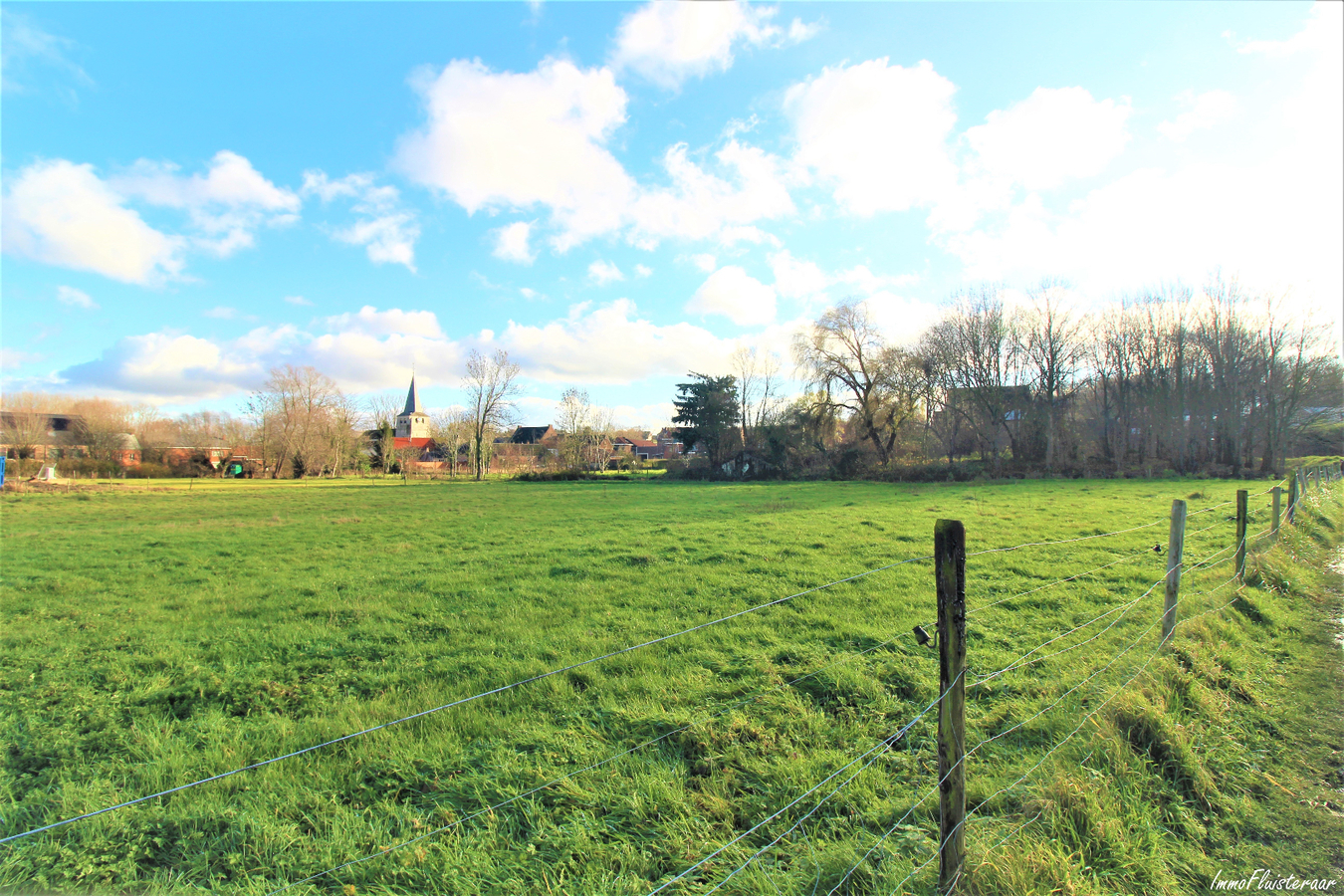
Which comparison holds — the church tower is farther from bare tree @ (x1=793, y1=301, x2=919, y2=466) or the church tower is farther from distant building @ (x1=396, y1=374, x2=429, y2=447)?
bare tree @ (x1=793, y1=301, x2=919, y2=466)

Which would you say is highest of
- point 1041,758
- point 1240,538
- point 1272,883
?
point 1240,538

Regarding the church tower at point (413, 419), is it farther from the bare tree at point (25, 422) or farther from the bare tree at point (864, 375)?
the bare tree at point (864, 375)

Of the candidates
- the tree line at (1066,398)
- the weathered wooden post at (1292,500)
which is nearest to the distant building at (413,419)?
the tree line at (1066,398)

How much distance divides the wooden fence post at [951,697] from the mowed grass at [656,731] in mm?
191

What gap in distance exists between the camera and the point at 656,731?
431cm

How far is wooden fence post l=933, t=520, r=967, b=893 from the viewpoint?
100 inches

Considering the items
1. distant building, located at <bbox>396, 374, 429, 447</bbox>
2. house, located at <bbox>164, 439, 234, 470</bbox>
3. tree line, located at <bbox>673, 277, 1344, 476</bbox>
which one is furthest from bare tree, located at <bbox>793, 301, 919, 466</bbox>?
distant building, located at <bbox>396, 374, 429, 447</bbox>

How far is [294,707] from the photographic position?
4.96 meters

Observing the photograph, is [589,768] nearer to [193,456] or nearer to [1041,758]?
[1041,758]

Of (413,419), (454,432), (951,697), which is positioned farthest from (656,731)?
(413,419)

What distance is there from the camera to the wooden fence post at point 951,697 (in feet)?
8.34

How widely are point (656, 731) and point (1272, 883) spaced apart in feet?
11.5

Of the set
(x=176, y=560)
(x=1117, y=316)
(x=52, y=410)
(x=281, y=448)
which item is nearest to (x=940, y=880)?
(x=176, y=560)

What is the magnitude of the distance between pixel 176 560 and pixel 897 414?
42.2 m
